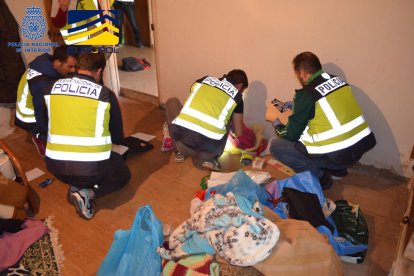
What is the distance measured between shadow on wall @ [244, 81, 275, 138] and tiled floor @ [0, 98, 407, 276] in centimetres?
56

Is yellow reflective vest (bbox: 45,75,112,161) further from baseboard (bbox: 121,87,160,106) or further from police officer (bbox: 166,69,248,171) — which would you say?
baseboard (bbox: 121,87,160,106)

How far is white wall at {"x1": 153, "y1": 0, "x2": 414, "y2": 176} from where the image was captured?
7.74 ft

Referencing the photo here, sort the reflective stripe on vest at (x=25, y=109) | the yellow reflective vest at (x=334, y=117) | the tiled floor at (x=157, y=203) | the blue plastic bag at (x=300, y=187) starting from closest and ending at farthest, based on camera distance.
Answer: the tiled floor at (x=157, y=203)
the blue plastic bag at (x=300, y=187)
the yellow reflective vest at (x=334, y=117)
the reflective stripe on vest at (x=25, y=109)

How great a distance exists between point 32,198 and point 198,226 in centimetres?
137

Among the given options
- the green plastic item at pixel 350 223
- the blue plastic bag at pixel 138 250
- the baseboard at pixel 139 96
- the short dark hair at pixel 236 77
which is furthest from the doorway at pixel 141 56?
the green plastic item at pixel 350 223

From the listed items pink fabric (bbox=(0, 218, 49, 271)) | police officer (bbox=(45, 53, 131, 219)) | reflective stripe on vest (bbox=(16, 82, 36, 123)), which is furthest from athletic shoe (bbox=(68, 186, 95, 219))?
reflective stripe on vest (bbox=(16, 82, 36, 123))

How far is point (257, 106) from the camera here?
3197mm

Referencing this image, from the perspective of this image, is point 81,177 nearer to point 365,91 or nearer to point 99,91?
point 99,91

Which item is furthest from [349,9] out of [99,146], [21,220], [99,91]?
[21,220]

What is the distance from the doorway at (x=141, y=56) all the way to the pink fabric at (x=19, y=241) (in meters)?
2.36

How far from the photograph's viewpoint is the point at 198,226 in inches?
67.9

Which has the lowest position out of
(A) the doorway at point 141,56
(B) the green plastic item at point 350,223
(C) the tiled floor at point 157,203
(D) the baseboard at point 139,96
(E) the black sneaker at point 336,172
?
(C) the tiled floor at point 157,203

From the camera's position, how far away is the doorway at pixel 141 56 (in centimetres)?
433

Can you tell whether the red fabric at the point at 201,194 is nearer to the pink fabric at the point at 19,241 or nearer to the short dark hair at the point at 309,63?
the pink fabric at the point at 19,241
